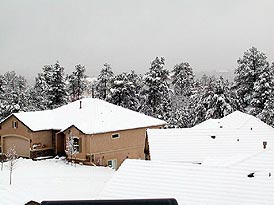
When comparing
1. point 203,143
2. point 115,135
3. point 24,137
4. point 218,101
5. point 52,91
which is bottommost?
point 203,143

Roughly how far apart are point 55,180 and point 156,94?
24974 millimetres

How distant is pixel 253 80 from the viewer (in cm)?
3916

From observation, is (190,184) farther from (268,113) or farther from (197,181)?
(268,113)

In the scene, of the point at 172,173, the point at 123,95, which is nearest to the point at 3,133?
the point at 123,95

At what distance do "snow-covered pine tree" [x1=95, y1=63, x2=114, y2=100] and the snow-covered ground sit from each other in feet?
65.9

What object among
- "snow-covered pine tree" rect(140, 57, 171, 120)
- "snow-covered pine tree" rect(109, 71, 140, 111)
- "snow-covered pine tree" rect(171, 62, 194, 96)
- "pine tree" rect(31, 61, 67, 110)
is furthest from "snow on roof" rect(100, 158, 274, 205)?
"snow-covered pine tree" rect(171, 62, 194, 96)

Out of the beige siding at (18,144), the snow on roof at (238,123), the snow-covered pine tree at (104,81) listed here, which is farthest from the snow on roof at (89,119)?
the snow-covered pine tree at (104,81)

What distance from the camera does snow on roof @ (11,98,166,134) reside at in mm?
27312

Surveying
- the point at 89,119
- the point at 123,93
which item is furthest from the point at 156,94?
the point at 89,119

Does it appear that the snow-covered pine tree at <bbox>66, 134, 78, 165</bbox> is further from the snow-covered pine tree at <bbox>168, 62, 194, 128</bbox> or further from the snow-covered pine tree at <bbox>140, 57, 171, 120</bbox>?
the snow-covered pine tree at <bbox>168, 62, 194, 128</bbox>

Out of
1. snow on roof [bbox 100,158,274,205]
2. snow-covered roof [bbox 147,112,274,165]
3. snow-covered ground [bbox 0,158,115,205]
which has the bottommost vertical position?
snow-covered ground [bbox 0,158,115,205]

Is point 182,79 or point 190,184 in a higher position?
point 182,79

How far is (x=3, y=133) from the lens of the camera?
30.3 metres

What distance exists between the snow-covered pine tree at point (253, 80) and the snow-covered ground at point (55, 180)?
19.2 meters
